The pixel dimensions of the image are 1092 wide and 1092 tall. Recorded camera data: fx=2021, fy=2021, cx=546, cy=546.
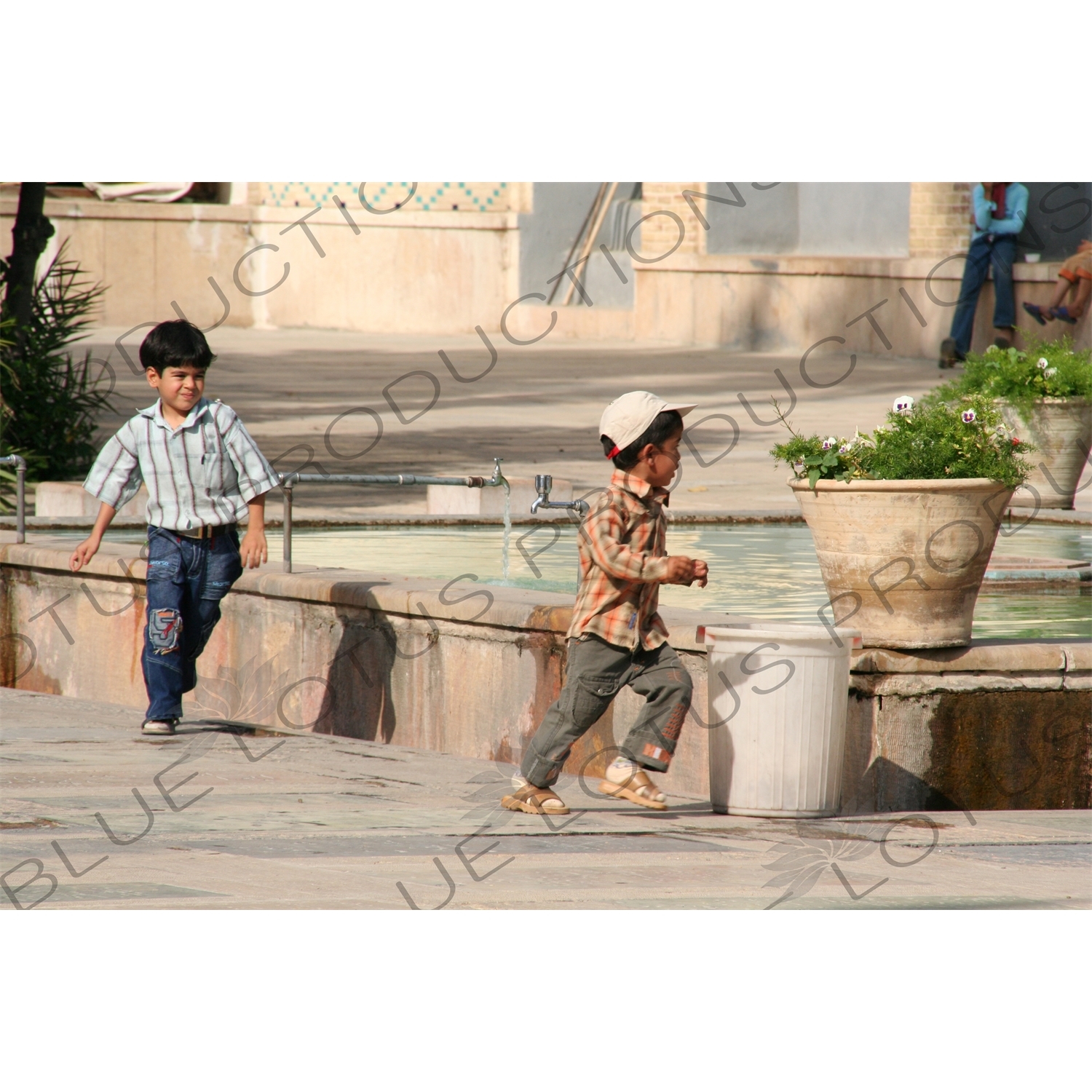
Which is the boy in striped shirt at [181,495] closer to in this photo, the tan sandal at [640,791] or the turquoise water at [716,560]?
the turquoise water at [716,560]

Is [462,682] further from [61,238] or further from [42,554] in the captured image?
[61,238]

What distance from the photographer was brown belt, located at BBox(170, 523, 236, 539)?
7.23 metres

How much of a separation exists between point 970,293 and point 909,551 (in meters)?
15.4

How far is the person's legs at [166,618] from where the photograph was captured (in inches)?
284

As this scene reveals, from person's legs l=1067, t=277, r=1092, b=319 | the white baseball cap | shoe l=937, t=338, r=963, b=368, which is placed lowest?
the white baseball cap

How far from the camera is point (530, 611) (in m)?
7.12

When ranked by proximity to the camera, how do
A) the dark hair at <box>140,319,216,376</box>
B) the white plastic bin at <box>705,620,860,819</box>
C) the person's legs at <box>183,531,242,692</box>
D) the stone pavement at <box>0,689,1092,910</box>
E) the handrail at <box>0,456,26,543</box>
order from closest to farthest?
the stone pavement at <box>0,689,1092,910</box>
the white plastic bin at <box>705,620,860,819</box>
the dark hair at <box>140,319,216,376</box>
the person's legs at <box>183,531,242,692</box>
the handrail at <box>0,456,26,543</box>

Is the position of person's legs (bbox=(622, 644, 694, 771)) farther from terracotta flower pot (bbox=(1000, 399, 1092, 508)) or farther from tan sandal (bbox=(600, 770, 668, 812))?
terracotta flower pot (bbox=(1000, 399, 1092, 508))

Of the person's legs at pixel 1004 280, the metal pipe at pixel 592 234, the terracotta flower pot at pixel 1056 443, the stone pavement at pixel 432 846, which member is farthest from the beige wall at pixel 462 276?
the stone pavement at pixel 432 846

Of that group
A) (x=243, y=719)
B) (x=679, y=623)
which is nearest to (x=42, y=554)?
(x=243, y=719)

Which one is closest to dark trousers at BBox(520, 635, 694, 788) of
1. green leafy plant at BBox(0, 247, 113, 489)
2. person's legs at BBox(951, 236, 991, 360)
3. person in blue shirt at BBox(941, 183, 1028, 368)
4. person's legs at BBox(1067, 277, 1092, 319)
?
green leafy plant at BBox(0, 247, 113, 489)

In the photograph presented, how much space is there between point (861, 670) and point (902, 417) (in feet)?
2.69

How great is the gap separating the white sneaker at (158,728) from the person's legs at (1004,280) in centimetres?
1495

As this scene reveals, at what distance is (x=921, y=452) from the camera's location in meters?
6.48
